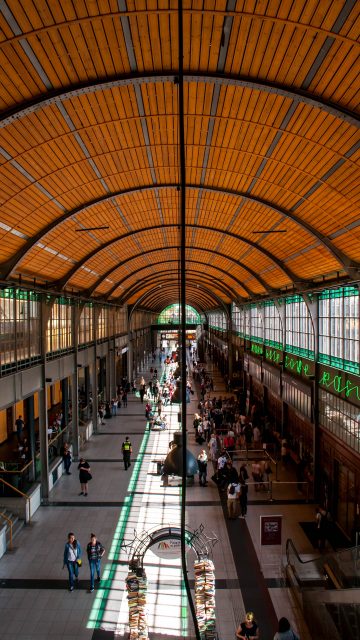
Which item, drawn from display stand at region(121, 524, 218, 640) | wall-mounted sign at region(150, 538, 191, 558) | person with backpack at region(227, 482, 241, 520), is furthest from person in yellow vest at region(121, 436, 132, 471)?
display stand at region(121, 524, 218, 640)

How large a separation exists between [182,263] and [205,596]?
7371 mm

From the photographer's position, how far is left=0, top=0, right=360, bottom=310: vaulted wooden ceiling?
6.07 meters

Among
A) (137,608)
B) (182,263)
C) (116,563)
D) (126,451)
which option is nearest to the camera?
(182,263)

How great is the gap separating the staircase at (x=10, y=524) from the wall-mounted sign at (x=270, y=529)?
658cm

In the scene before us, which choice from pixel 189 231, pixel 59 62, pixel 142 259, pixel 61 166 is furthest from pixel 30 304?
pixel 142 259

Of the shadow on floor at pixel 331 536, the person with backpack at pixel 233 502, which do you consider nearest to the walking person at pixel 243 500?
the person with backpack at pixel 233 502

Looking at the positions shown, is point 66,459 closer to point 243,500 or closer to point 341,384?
point 243,500

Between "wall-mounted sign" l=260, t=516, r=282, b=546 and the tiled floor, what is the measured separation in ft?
2.86

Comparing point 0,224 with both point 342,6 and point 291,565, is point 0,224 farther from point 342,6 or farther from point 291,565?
point 291,565

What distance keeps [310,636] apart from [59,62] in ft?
36.1

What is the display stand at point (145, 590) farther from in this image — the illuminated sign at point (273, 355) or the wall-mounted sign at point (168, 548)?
the illuminated sign at point (273, 355)

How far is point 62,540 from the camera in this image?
1270cm

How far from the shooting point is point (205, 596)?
861 cm

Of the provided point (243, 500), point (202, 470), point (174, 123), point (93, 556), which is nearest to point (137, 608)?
point (93, 556)
